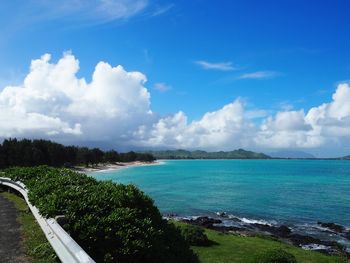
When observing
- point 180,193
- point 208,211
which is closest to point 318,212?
point 208,211

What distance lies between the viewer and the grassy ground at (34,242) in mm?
9225

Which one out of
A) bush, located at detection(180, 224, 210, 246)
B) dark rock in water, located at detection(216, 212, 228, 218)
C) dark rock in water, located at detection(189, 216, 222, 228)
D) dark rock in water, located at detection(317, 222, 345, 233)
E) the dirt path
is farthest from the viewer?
dark rock in water, located at detection(216, 212, 228, 218)

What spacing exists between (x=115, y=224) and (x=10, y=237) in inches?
165

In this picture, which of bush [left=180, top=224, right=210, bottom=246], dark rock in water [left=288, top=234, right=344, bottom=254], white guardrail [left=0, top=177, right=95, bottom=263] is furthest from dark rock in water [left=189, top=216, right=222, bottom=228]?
white guardrail [left=0, top=177, right=95, bottom=263]

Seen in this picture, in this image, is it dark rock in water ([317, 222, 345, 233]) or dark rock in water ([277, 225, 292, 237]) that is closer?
dark rock in water ([277, 225, 292, 237])

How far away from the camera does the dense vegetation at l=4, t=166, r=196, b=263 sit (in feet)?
28.5

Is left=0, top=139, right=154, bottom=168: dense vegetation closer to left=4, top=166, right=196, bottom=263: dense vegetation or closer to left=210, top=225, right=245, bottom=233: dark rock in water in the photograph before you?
left=210, top=225, right=245, bottom=233: dark rock in water

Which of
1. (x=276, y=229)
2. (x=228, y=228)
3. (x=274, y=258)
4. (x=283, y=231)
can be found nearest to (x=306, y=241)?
(x=283, y=231)

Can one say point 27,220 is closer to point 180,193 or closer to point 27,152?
point 180,193

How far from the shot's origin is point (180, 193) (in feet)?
252

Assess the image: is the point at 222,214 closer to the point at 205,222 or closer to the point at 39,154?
the point at 205,222

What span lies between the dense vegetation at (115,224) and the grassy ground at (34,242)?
2.84 ft

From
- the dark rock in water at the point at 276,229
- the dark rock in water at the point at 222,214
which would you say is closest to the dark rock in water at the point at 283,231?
the dark rock in water at the point at 276,229

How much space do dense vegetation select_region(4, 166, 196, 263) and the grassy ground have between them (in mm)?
865
